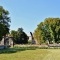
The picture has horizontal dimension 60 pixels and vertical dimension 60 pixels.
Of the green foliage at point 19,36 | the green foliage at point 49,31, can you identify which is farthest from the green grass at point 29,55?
the green foliage at point 19,36

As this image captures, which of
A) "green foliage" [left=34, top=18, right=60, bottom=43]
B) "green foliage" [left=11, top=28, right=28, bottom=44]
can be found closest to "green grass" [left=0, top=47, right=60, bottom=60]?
"green foliage" [left=34, top=18, right=60, bottom=43]

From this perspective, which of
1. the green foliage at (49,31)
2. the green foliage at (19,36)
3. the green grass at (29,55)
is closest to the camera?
the green grass at (29,55)

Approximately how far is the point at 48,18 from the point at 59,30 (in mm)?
9686

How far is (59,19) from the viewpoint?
10119 cm

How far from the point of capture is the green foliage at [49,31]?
9819 cm

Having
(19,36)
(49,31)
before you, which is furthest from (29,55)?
(19,36)

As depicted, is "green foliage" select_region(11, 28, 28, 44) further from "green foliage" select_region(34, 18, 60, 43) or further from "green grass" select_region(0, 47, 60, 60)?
"green grass" select_region(0, 47, 60, 60)

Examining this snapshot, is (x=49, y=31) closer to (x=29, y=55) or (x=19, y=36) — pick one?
(x=19, y=36)

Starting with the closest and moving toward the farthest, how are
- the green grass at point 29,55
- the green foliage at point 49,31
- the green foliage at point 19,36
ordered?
the green grass at point 29,55, the green foliage at point 49,31, the green foliage at point 19,36

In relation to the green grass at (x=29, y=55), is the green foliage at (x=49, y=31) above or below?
above

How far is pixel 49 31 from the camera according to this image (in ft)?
331

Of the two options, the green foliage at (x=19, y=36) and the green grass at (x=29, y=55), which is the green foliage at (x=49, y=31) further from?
the green grass at (x=29, y=55)

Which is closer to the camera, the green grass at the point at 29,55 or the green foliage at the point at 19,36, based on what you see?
the green grass at the point at 29,55

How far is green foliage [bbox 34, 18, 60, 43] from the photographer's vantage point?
98.2 m
